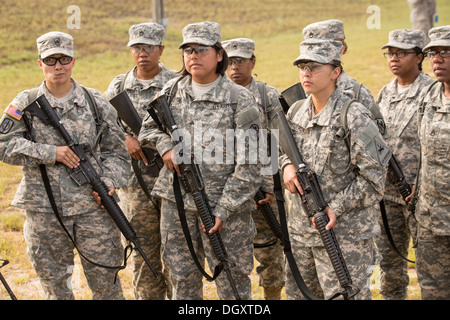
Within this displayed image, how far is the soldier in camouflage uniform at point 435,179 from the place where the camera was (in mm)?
4129

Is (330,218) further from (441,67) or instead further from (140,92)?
(140,92)

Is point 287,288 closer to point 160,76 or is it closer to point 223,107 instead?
point 223,107

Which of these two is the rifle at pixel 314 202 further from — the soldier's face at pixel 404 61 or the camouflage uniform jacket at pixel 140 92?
the soldier's face at pixel 404 61

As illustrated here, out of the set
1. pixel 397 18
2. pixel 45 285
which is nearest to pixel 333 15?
pixel 397 18

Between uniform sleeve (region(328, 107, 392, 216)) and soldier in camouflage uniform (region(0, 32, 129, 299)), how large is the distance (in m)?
1.79

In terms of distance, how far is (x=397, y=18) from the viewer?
26188 mm

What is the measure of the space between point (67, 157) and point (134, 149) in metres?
0.90

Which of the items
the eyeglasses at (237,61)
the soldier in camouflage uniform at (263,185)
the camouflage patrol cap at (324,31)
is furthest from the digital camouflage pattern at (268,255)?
the camouflage patrol cap at (324,31)

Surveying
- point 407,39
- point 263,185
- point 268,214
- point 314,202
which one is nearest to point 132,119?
point 263,185

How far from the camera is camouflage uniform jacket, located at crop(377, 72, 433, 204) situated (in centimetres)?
493

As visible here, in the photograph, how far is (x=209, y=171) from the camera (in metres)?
4.04

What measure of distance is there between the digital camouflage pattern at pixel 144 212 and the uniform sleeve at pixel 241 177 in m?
1.10

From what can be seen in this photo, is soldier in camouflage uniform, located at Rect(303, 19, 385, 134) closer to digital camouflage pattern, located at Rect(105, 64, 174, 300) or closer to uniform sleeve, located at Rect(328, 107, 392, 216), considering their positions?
uniform sleeve, located at Rect(328, 107, 392, 216)

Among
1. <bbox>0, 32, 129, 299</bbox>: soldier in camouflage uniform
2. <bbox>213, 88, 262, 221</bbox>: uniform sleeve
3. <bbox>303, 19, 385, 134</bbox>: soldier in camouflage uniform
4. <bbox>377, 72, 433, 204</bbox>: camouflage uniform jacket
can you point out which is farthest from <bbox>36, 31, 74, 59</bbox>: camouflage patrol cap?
<bbox>377, 72, 433, 204</bbox>: camouflage uniform jacket
